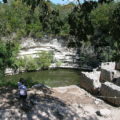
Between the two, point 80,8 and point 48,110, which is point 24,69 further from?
point 80,8

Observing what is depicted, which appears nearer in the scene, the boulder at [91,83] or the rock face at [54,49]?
the boulder at [91,83]

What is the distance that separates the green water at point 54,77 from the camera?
28.4 metres

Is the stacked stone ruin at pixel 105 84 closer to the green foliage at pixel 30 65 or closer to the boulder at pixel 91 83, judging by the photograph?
the boulder at pixel 91 83

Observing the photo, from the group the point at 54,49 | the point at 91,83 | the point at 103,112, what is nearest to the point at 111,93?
the point at 103,112

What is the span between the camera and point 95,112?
1440 centimetres

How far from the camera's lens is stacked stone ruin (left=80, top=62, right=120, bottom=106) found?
1605 cm

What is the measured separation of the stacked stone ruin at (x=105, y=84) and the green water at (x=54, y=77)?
22.8ft

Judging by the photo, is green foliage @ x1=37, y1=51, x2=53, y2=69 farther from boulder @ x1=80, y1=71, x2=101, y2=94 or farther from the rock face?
boulder @ x1=80, y1=71, x2=101, y2=94

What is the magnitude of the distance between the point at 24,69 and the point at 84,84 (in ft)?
44.7

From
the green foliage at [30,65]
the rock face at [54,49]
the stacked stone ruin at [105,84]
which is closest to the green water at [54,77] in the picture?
the green foliage at [30,65]

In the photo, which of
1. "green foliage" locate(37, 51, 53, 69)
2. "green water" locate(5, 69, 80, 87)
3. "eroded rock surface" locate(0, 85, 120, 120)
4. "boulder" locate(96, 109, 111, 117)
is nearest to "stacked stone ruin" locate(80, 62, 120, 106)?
"eroded rock surface" locate(0, 85, 120, 120)

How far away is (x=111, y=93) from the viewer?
16.3 m

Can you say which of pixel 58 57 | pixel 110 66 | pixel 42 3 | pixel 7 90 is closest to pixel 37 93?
pixel 7 90

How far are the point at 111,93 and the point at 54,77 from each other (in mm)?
14544
